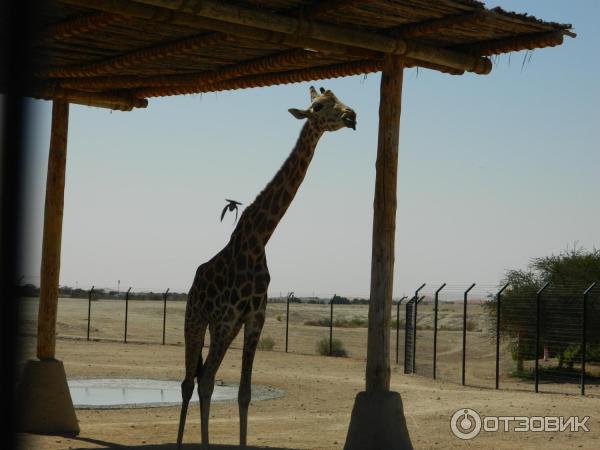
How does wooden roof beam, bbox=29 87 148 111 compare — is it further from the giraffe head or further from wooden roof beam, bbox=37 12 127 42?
the giraffe head

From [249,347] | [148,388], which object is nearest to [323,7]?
[249,347]

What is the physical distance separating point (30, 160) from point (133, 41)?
5.24 metres

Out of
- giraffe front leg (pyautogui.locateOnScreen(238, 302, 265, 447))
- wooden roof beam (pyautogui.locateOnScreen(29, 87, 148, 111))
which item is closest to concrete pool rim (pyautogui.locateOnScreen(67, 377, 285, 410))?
wooden roof beam (pyautogui.locateOnScreen(29, 87, 148, 111))

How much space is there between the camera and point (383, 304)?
8.85 meters

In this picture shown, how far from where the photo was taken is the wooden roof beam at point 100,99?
11.2m

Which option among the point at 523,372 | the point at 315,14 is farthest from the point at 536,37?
the point at 523,372

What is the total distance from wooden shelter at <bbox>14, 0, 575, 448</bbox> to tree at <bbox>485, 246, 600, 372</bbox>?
36.6 feet

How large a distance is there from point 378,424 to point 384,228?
1.81 metres

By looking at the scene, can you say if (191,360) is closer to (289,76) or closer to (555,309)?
(289,76)

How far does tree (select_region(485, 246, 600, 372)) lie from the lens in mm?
21219

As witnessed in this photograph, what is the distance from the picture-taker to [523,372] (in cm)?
2305

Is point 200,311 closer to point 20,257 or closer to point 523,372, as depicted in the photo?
point 20,257
